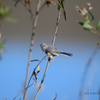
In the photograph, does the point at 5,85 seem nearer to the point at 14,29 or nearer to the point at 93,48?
the point at 14,29

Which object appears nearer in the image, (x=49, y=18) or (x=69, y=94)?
(x=49, y=18)

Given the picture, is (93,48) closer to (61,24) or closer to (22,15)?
(61,24)

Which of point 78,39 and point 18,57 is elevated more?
point 78,39

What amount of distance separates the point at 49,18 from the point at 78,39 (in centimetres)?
22

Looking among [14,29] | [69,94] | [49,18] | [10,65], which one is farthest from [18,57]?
[69,94]

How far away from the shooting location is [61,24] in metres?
0.72

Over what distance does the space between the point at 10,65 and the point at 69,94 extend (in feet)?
1.43

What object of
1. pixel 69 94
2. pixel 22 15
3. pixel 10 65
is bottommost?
pixel 69 94

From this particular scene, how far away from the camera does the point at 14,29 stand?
0.69 meters

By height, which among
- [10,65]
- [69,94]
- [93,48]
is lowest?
[69,94]

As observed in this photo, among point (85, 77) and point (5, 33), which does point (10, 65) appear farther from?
point (85, 77)

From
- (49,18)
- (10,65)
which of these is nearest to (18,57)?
(10,65)

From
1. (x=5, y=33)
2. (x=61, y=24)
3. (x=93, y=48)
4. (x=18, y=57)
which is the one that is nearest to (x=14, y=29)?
(x=5, y=33)

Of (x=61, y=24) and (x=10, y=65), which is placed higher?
(x=61, y=24)
